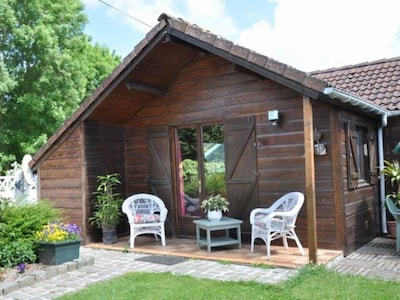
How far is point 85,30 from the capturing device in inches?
663

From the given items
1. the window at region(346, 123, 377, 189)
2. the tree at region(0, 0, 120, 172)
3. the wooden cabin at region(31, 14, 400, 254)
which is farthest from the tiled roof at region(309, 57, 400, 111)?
the tree at region(0, 0, 120, 172)

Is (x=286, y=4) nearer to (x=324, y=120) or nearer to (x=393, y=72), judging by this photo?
(x=393, y=72)

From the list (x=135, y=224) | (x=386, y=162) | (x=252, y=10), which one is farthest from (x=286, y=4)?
(x=135, y=224)

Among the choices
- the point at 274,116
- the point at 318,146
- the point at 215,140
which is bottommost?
the point at 318,146

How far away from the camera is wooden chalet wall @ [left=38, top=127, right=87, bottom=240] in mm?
7070

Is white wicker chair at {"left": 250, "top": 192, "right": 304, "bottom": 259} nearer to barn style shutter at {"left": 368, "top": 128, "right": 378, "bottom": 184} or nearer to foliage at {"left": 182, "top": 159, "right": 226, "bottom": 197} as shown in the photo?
foliage at {"left": 182, "top": 159, "right": 226, "bottom": 197}

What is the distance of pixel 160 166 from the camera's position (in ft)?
23.9

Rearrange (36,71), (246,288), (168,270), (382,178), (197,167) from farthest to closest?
1. (36,71)
2. (382,178)
3. (197,167)
4. (168,270)
5. (246,288)

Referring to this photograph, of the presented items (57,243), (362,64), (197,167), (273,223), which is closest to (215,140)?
(197,167)

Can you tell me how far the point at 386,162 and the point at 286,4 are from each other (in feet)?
33.5

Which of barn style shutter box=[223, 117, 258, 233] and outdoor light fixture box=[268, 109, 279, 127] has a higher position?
outdoor light fixture box=[268, 109, 279, 127]

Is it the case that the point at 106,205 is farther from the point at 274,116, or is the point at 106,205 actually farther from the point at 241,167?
the point at 274,116

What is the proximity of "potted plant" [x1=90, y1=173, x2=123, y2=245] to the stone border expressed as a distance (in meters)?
1.29

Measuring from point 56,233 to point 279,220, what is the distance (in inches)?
119
